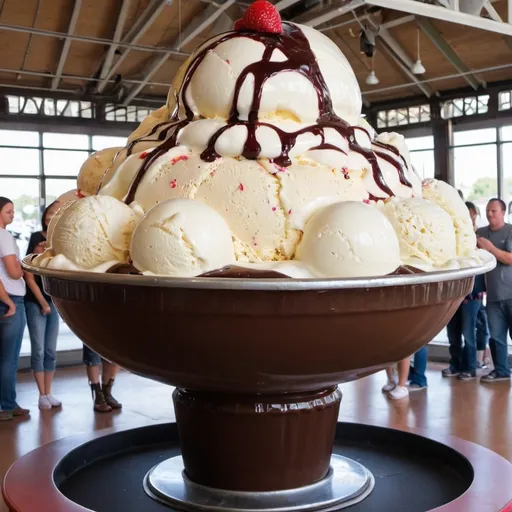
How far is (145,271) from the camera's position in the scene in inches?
58.3

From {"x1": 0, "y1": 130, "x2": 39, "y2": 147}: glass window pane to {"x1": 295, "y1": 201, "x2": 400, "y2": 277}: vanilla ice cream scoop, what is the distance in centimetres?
1117

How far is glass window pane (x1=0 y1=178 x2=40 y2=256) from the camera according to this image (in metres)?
11.7

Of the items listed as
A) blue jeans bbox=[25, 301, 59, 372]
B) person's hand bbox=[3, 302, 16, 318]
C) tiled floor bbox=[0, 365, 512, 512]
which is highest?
person's hand bbox=[3, 302, 16, 318]

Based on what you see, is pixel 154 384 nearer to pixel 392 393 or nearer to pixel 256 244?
pixel 392 393

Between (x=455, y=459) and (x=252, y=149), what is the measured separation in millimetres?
1059

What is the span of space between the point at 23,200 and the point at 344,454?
10.7 meters

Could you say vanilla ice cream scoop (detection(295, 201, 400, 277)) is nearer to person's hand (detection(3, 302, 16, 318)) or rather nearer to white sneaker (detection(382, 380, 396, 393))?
person's hand (detection(3, 302, 16, 318))

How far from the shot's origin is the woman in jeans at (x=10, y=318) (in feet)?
15.8

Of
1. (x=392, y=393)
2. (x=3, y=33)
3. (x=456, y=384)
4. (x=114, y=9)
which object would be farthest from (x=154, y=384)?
(x=3, y=33)

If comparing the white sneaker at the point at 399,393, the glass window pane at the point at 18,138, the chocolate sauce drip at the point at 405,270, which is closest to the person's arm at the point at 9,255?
the white sneaker at the point at 399,393

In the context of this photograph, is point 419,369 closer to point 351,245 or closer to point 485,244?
point 485,244

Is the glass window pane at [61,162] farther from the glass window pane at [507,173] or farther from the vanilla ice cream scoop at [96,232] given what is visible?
the vanilla ice cream scoop at [96,232]

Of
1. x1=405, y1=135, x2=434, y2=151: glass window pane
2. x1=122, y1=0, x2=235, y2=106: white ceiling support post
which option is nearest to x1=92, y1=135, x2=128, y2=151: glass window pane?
x1=122, y1=0, x2=235, y2=106: white ceiling support post

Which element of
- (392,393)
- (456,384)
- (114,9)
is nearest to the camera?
(392,393)
